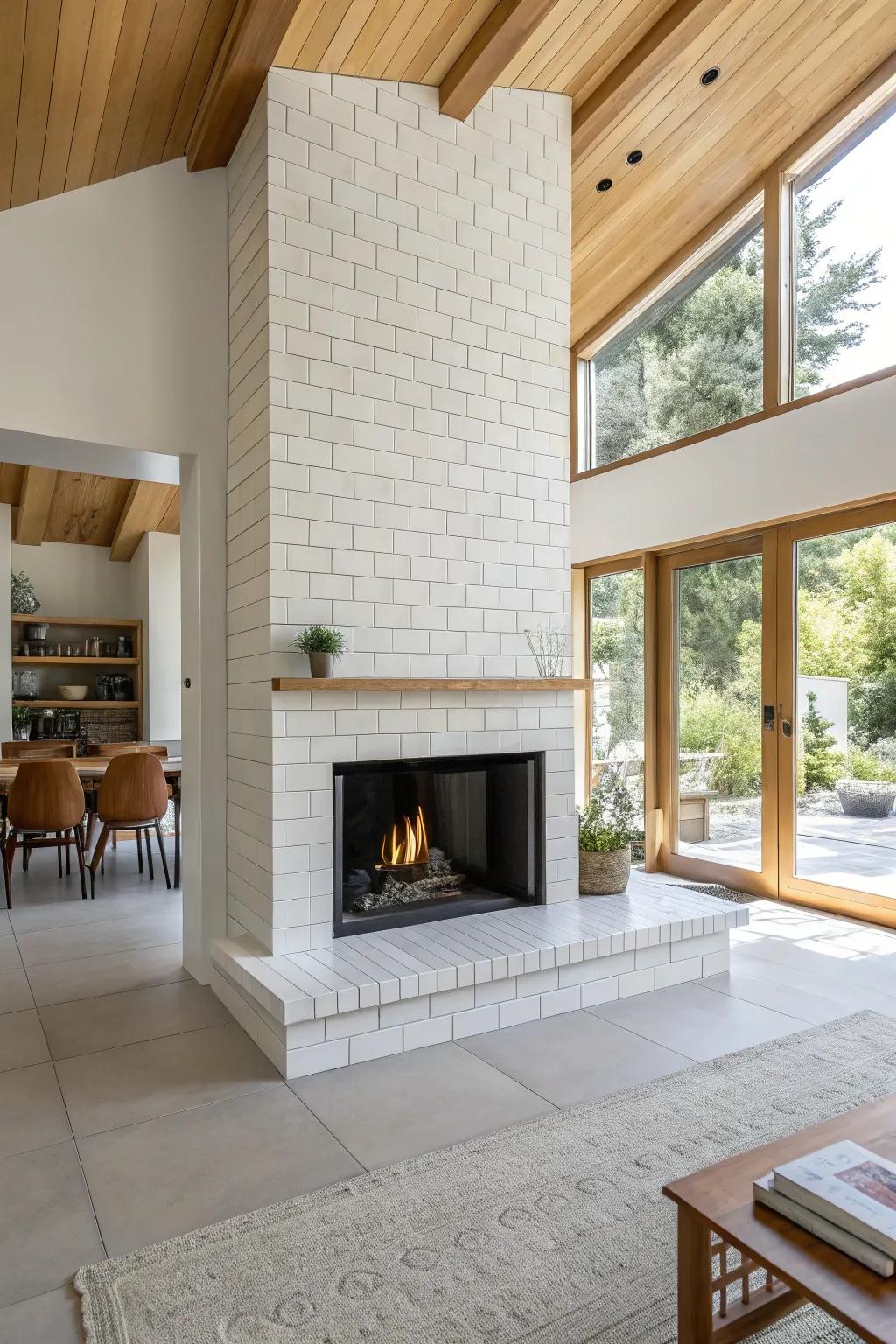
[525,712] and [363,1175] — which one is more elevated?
[525,712]

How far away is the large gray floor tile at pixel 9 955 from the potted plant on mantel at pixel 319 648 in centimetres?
200

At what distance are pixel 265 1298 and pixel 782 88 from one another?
5199mm

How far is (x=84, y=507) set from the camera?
26.3ft

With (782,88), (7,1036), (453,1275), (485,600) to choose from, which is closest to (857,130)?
(782,88)

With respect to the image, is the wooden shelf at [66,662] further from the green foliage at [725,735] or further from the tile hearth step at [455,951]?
the tile hearth step at [455,951]

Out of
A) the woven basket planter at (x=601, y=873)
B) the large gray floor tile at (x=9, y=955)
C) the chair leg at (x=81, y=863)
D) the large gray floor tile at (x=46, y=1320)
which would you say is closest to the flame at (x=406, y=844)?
the woven basket planter at (x=601, y=873)

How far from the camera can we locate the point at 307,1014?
8.73ft

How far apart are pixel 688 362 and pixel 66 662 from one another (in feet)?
21.1

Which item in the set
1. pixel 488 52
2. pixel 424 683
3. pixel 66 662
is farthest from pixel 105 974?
pixel 66 662

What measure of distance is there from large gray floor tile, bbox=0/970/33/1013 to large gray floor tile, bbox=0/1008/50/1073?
61 millimetres

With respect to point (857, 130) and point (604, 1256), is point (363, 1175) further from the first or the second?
point (857, 130)

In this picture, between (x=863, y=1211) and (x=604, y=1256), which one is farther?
(x=604, y=1256)

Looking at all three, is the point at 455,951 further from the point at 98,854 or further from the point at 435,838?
the point at 98,854

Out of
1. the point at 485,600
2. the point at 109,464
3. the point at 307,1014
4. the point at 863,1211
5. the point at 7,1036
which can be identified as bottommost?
the point at 7,1036
